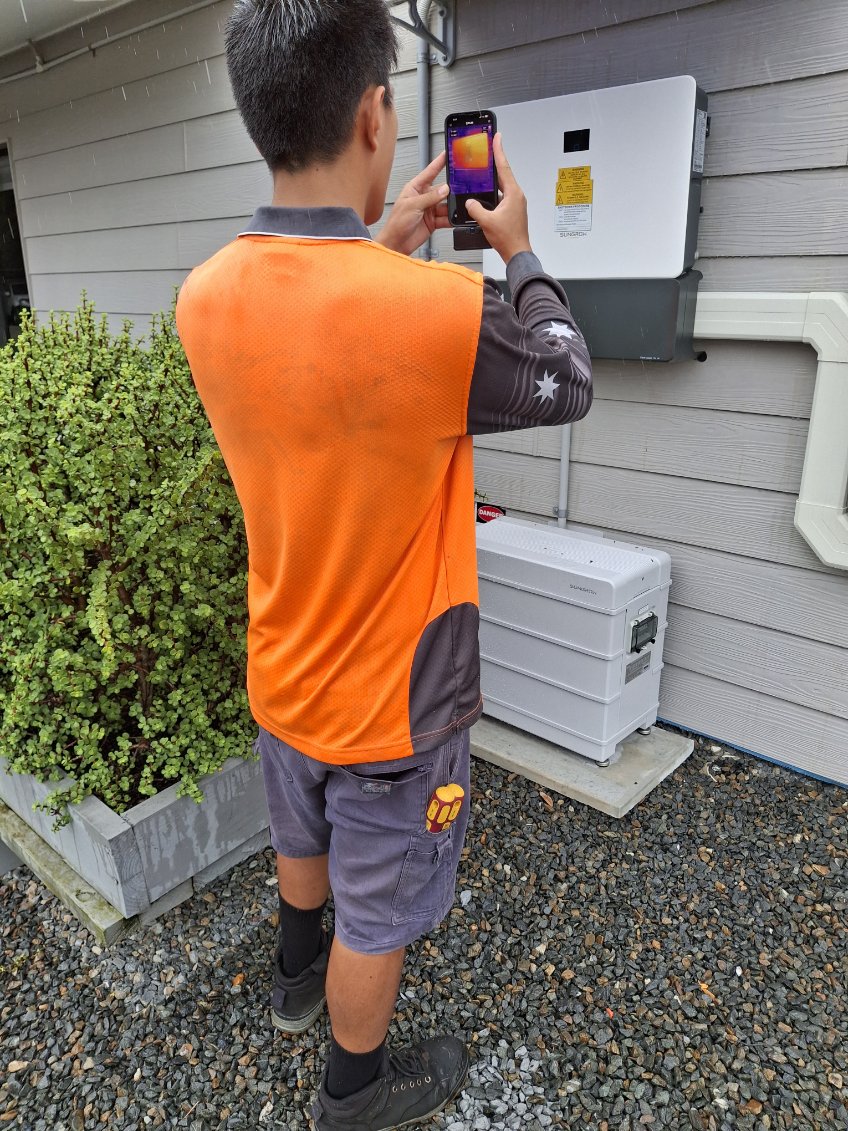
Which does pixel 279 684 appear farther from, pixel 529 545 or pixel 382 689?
pixel 529 545

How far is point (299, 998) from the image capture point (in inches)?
72.3

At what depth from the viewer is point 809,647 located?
265cm

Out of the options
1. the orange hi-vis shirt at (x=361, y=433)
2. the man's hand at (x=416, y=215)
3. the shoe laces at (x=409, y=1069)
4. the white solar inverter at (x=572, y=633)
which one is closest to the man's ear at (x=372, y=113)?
the orange hi-vis shirt at (x=361, y=433)

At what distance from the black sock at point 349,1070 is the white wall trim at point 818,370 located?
1924mm

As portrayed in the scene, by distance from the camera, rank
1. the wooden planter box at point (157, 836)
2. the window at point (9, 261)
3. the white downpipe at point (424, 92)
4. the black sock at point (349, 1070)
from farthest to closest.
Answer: the window at point (9, 261)
the white downpipe at point (424, 92)
the wooden planter box at point (157, 836)
the black sock at point (349, 1070)

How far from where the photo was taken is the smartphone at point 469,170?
1.55m

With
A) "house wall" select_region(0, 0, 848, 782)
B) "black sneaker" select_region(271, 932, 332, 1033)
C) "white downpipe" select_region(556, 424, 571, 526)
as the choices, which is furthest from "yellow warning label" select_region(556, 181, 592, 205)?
"black sneaker" select_region(271, 932, 332, 1033)

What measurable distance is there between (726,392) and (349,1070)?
2.22 metres

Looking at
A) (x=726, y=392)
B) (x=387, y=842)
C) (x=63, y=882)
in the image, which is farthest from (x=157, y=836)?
(x=726, y=392)

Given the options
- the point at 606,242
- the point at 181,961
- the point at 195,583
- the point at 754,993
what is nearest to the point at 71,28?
the point at 606,242

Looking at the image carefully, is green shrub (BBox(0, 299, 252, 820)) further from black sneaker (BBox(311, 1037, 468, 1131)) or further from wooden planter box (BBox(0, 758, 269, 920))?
black sneaker (BBox(311, 1037, 468, 1131))

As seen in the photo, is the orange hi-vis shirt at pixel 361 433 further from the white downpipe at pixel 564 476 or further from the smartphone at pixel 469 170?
the white downpipe at pixel 564 476

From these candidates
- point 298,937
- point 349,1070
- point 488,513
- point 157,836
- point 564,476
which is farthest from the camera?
point 488,513

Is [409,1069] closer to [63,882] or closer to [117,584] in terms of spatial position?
[63,882]
